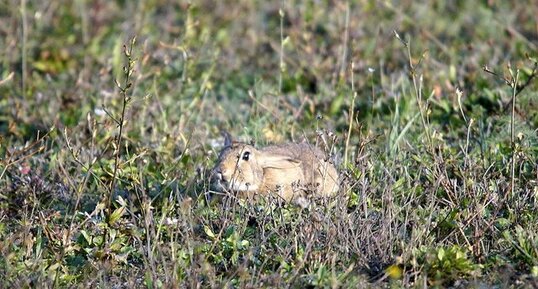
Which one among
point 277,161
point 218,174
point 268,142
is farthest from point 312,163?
point 268,142

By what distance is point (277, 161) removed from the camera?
5789 mm

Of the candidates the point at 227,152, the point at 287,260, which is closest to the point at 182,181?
the point at 227,152

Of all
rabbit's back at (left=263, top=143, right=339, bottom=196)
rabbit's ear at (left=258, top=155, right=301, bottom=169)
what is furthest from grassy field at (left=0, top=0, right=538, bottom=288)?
rabbit's ear at (left=258, top=155, right=301, bottom=169)

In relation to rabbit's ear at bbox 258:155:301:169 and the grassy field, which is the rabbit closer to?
rabbit's ear at bbox 258:155:301:169

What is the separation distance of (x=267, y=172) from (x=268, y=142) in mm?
972

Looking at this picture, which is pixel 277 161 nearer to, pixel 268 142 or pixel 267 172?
pixel 267 172

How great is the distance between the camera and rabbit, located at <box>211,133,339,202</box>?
5.72 m

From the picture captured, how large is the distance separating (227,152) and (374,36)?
3838 millimetres

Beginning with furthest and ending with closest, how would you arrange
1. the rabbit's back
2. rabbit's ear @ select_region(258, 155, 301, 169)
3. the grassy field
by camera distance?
rabbit's ear @ select_region(258, 155, 301, 169) → the rabbit's back → the grassy field

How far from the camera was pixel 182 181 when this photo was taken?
6133 mm

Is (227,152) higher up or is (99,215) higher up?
(227,152)

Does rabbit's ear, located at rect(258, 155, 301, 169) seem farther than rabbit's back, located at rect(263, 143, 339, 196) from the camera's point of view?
Yes

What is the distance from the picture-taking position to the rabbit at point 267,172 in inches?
225

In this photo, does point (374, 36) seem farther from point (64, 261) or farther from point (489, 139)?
point (64, 261)
